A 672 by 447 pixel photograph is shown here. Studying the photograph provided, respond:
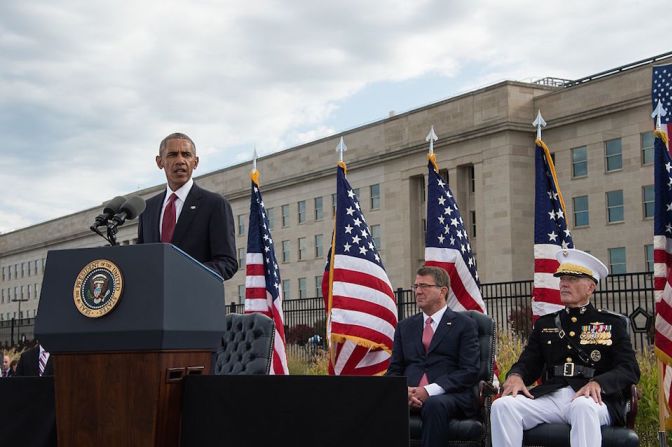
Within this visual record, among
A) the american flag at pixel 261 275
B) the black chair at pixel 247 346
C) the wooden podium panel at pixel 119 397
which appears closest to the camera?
the wooden podium panel at pixel 119 397

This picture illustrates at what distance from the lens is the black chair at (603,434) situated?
6.36 m

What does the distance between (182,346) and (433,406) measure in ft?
11.9

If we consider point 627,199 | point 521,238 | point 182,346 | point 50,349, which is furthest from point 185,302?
point 521,238

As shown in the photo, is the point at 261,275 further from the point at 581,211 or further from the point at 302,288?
the point at 302,288

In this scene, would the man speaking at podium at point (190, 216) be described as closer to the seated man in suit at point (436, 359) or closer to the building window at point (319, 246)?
the seated man in suit at point (436, 359)

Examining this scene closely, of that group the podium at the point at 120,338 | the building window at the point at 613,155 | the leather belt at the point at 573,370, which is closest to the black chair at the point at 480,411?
the leather belt at the point at 573,370

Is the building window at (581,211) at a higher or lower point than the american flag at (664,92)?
higher

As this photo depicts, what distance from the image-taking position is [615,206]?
48312 millimetres

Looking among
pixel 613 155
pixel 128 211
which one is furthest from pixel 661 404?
pixel 613 155

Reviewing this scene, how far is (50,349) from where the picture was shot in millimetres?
3676

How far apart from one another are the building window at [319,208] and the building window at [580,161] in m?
21.3

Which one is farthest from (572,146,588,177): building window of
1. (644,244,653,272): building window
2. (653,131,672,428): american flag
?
(653,131,672,428): american flag

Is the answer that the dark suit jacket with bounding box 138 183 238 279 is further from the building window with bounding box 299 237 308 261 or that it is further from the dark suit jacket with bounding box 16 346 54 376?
the building window with bounding box 299 237 308 261

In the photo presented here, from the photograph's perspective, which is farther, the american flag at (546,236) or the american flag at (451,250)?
the american flag at (451,250)
